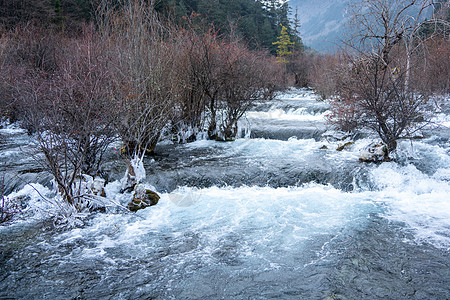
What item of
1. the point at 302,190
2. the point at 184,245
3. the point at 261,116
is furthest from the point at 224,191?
the point at 261,116

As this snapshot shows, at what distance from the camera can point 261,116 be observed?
18.3 m

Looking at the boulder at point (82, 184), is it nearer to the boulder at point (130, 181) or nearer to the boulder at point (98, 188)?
the boulder at point (98, 188)

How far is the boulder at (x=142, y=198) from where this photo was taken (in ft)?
21.6

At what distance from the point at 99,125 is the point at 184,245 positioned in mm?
2989

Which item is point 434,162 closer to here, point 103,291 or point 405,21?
point 405,21

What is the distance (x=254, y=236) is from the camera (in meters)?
5.45

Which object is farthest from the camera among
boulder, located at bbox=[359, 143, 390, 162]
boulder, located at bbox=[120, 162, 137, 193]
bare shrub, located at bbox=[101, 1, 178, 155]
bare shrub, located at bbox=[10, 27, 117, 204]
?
boulder, located at bbox=[359, 143, 390, 162]

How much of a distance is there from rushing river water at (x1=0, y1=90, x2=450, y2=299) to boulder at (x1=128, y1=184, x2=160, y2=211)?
0.19 m

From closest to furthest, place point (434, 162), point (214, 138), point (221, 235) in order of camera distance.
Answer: point (221, 235), point (434, 162), point (214, 138)

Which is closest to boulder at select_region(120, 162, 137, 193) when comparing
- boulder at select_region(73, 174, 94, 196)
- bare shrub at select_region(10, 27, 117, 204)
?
boulder at select_region(73, 174, 94, 196)

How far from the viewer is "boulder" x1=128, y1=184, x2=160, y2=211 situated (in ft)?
21.6

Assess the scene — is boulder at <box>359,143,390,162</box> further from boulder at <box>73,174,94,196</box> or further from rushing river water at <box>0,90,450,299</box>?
boulder at <box>73,174,94,196</box>

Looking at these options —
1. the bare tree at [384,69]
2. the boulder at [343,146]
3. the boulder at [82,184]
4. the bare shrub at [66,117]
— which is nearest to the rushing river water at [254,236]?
the boulder at [82,184]

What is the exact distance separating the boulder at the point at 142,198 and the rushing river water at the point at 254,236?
19cm
